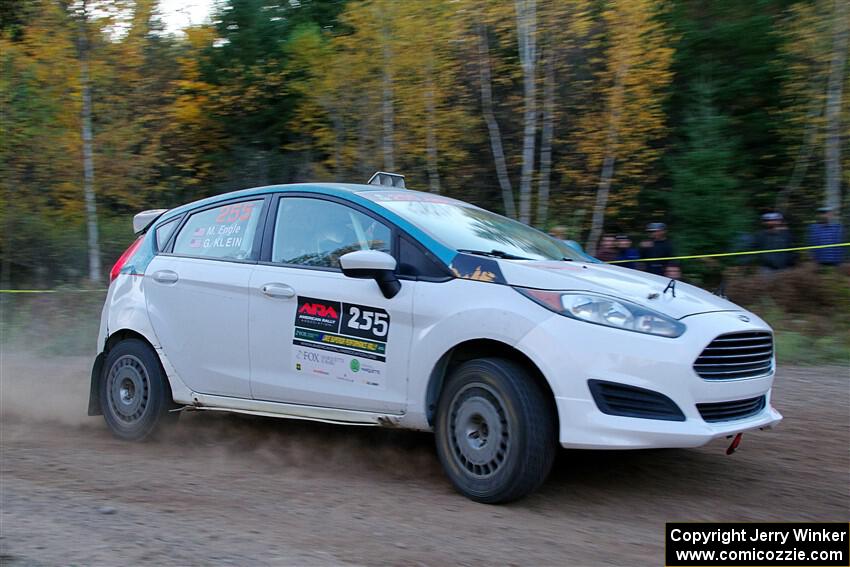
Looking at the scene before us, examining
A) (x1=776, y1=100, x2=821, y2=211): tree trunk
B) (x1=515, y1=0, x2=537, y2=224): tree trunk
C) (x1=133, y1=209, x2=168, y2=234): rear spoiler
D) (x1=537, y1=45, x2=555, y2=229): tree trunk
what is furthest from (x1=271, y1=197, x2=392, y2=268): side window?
(x1=776, y1=100, x2=821, y2=211): tree trunk

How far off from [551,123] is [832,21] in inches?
230

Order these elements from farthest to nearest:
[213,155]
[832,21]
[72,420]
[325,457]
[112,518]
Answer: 1. [213,155]
2. [832,21]
3. [72,420]
4. [325,457]
5. [112,518]

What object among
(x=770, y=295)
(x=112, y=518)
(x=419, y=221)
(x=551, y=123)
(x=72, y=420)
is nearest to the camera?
(x=112, y=518)

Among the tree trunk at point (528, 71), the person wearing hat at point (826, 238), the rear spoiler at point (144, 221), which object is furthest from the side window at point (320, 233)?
the tree trunk at point (528, 71)

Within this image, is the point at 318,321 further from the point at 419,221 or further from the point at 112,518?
the point at 112,518

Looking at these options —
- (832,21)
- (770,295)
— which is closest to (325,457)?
(770,295)

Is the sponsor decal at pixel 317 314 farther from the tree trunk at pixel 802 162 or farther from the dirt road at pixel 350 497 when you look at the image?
the tree trunk at pixel 802 162

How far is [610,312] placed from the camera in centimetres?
443

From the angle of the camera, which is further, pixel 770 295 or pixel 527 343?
pixel 770 295

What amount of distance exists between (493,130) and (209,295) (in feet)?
49.7

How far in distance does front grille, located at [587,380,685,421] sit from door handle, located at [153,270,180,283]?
3186mm

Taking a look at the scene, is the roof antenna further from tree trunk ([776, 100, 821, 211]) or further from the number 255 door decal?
tree trunk ([776, 100, 821, 211])

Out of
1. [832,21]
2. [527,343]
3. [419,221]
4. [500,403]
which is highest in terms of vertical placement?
[832,21]

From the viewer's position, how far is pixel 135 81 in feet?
58.9
